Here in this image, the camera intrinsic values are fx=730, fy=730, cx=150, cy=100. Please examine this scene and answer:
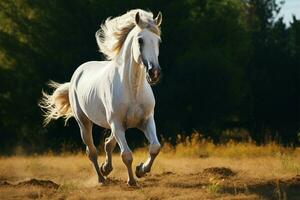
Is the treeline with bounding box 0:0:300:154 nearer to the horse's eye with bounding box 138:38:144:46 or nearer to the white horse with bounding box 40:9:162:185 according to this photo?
the white horse with bounding box 40:9:162:185

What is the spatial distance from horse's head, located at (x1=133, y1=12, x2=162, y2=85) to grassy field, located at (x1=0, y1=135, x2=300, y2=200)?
150 centimetres

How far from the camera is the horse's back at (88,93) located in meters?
11.1

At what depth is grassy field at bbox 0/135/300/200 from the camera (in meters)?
8.98

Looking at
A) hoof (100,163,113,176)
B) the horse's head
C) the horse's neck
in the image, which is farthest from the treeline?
the horse's head

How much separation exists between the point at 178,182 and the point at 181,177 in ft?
2.06

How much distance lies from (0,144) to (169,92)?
26.3ft

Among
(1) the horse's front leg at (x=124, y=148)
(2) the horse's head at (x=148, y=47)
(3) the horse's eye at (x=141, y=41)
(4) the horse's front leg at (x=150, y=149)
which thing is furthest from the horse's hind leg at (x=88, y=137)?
(3) the horse's eye at (x=141, y=41)

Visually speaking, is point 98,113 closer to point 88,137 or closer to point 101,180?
point 101,180

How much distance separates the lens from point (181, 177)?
11102 mm

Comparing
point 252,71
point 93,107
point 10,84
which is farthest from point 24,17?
point 93,107

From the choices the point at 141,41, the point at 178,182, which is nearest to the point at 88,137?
the point at 178,182

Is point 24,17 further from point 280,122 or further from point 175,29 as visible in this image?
point 280,122

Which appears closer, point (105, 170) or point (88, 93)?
point (88, 93)

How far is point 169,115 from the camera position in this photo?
1117 inches
